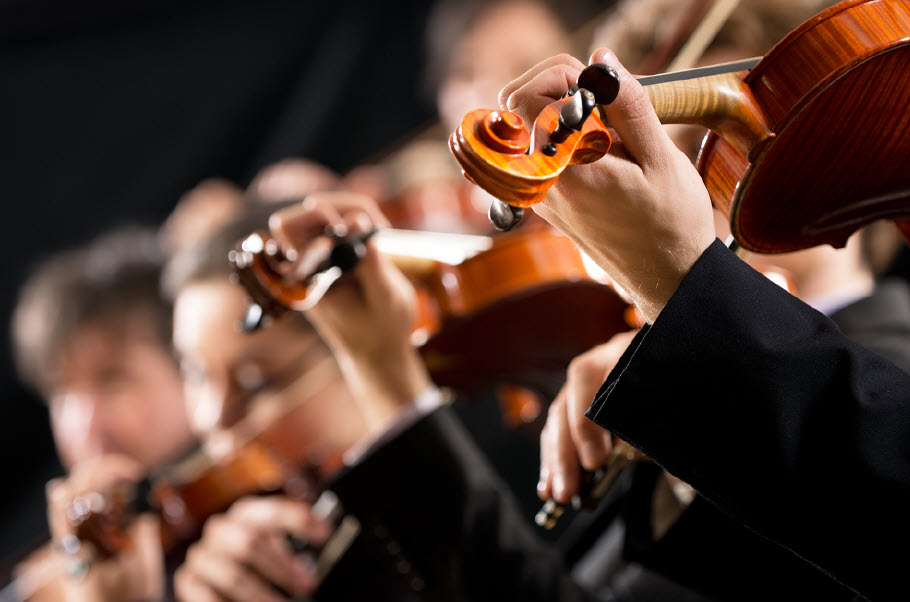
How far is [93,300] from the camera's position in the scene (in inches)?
47.5

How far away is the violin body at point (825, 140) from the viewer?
310 millimetres

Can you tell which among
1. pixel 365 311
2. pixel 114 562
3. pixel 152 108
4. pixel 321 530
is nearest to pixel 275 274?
pixel 365 311

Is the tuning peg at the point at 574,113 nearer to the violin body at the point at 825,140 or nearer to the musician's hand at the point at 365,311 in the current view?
the violin body at the point at 825,140

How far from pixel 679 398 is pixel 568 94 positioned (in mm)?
118

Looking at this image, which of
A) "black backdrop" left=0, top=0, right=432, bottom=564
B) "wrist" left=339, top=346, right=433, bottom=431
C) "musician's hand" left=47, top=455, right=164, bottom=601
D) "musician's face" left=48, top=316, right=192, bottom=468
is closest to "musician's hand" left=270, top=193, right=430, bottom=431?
"wrist" left=339, top=346, right=433, bottom=431

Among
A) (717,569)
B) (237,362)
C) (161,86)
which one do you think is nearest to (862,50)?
(717,569)

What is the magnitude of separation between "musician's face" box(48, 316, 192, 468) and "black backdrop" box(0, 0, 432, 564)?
0.86m

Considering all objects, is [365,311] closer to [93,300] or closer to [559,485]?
[559,485]

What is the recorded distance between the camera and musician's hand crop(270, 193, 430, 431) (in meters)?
0.50

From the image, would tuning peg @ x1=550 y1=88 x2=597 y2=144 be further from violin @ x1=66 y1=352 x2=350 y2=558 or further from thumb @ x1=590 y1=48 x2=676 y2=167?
violin @ x1=66 y1=352 x2=350 y2=558

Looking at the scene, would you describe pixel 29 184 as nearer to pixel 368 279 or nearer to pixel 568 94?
pixel 368 279

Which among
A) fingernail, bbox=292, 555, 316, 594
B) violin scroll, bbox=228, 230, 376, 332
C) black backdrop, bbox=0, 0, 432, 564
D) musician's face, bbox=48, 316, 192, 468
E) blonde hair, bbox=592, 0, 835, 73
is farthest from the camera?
black backdrop, bbox=0, 0, 432, 564

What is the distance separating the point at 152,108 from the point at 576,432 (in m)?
1.88

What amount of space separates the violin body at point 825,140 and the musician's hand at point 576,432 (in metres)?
0.09
